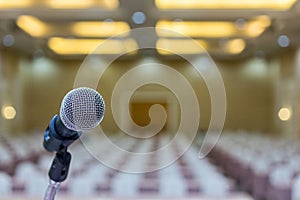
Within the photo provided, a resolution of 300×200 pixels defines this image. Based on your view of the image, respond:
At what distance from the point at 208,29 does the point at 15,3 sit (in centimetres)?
629

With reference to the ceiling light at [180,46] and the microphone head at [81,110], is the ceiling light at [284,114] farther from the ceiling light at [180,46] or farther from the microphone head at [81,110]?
the microphone head at [81,110]

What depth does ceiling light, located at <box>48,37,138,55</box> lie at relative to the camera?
57.4ft

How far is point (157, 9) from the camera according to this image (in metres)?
10.6

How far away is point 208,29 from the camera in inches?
552

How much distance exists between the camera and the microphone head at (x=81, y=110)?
1160 millimetres

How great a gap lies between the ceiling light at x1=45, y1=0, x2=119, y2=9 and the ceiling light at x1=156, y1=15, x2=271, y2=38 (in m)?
2.37

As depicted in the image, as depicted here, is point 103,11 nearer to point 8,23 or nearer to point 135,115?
point 8,23

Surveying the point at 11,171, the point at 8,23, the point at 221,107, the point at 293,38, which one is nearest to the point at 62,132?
the point at 11,171

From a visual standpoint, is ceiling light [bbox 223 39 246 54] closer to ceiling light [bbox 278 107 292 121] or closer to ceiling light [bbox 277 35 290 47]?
ceiling light [bbox 277 35 290 47]

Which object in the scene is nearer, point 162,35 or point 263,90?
point 162,35

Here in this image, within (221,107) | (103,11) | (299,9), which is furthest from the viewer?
(221,107)

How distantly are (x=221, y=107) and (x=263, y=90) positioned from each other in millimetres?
2796

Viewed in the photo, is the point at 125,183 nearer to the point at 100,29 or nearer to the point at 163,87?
the point at 100,29

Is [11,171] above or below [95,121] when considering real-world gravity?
below
